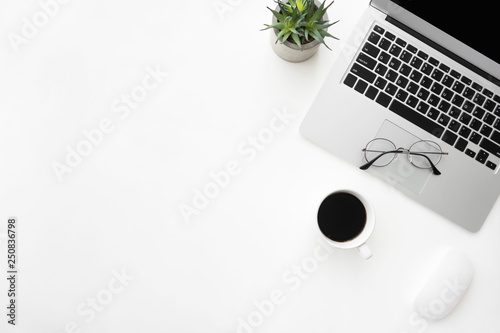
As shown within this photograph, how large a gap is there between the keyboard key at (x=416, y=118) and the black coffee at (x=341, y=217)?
0.65ft

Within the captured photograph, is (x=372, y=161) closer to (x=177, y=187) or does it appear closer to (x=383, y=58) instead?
(x=383, y=58)

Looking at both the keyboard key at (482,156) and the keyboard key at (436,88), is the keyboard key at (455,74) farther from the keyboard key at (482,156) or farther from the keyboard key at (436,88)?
the keyboard key at (482,156)

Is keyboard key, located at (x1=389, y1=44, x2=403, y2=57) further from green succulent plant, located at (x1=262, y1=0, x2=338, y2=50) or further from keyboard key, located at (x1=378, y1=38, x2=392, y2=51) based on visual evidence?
green succulent plant, located at (x1=262, y1=0, x2=338, y2=50)

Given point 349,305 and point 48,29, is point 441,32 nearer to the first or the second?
point 349,305

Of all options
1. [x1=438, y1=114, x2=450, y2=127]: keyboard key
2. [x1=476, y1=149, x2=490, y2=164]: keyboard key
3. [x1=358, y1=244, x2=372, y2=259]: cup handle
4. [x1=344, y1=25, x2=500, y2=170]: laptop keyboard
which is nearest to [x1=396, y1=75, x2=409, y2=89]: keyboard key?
[x1=344, y1=25, x2=500, y2=170]: laptop keyboard

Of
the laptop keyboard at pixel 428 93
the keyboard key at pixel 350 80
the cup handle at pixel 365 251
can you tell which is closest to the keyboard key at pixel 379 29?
the laptop keyboard at pixel 428 93

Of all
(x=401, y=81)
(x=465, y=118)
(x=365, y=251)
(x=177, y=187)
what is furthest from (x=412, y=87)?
(x=177, y=187)

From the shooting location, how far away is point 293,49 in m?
0.87

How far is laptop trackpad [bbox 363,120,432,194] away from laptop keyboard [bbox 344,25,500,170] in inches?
1.3

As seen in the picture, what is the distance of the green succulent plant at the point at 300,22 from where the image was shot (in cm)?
83

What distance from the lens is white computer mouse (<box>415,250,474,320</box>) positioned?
0.92 metres

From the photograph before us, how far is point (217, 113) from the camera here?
0.94m

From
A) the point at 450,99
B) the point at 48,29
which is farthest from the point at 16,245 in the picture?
the point at 450,99

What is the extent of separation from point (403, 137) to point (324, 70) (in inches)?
8.4
